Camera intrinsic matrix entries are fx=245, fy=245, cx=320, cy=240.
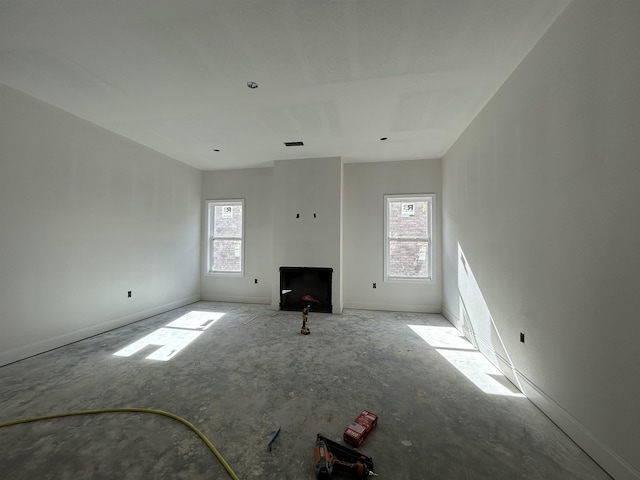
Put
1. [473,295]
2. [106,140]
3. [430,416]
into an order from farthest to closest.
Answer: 1. [106,140]
2. [473,295]
3. [430,416]

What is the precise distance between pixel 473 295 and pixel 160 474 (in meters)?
3.38

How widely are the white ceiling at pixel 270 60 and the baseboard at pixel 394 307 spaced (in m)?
3.03

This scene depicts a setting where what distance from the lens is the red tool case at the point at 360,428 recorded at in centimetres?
149

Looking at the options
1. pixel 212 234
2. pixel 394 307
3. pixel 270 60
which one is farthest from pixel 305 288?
pixel 270 60

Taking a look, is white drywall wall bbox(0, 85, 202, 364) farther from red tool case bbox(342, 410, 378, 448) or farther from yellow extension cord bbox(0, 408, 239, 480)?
red tool case bbox(342, 410, 378, 448)

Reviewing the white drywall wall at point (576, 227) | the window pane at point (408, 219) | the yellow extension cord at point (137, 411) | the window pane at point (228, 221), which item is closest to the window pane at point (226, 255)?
the window pane at point (228, 221)

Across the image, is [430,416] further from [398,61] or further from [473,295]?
[398,61]

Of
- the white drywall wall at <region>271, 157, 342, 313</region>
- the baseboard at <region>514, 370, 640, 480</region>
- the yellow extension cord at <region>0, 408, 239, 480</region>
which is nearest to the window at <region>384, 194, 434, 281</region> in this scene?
the white drywall wall at <region>271, 157, 342, 313</region>

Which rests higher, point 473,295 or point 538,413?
point 473,295

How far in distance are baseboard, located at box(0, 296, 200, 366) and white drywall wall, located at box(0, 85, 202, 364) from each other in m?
0.01

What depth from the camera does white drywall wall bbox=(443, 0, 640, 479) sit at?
127cm

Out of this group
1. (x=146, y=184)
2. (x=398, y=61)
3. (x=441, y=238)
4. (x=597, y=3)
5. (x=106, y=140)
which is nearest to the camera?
(x=597, y=3)

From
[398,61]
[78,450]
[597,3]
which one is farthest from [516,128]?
[78,450]

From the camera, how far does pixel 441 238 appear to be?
15.0 feet
